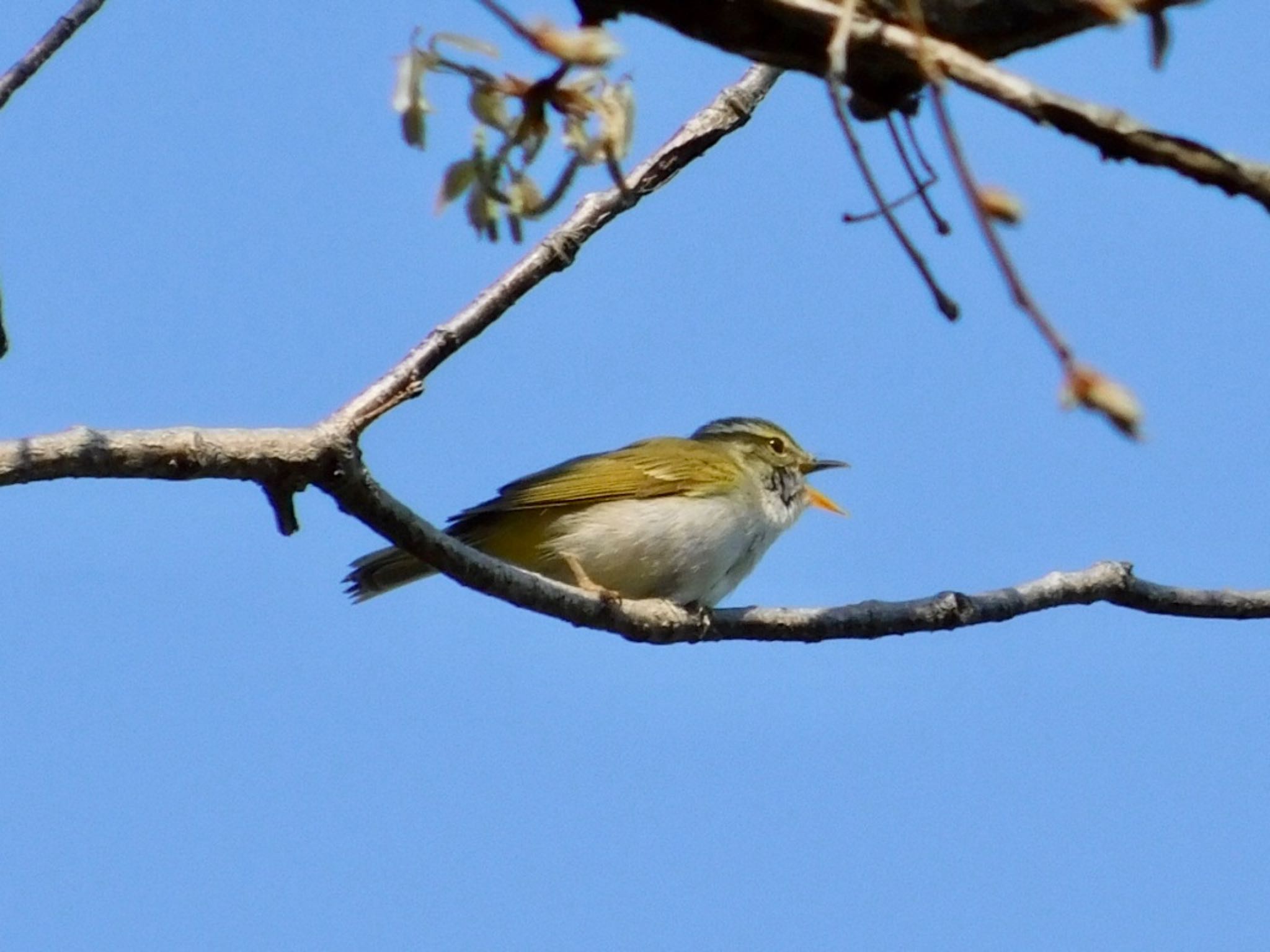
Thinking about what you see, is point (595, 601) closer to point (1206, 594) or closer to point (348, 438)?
point (348, 438)

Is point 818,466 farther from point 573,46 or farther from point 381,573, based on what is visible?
point 573,46

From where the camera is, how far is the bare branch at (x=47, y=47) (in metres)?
3.95

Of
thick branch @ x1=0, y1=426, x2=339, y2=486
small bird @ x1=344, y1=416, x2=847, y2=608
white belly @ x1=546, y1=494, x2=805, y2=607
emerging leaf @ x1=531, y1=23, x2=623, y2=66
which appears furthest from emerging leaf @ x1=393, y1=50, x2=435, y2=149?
white belly @ x1=546, y1=494, x2=805, y2=607

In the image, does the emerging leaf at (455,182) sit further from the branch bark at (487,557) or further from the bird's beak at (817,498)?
the bird's beak at (817,498)

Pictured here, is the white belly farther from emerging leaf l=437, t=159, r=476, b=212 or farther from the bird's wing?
emerging leaf l=437, t=159, r=476, b=212

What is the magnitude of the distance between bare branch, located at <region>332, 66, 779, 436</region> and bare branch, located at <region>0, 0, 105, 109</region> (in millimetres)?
1108

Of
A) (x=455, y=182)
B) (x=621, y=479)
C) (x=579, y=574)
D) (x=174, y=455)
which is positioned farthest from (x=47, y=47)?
(x=621, y=479)

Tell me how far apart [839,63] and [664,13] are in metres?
0.51

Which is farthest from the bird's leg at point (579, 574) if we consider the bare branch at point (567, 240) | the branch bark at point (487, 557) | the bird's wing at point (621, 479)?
the bare branch at point (567, 240)

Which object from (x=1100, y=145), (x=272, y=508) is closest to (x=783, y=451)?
(x=272, y=508)

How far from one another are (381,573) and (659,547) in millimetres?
1604

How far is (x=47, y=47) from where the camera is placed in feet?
13.4

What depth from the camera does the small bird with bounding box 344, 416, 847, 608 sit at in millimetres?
8148

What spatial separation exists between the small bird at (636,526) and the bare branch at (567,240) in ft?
7.84
